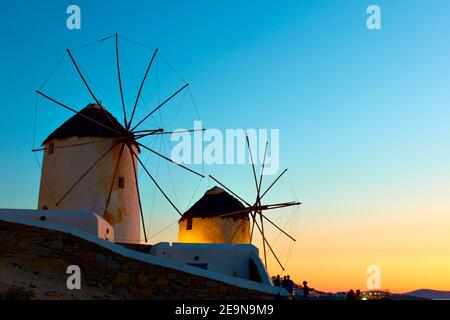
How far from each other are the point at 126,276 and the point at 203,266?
4.34 m

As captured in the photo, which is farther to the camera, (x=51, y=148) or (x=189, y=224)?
(x=189, y=224)

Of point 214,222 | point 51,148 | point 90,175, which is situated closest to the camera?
point 90,175

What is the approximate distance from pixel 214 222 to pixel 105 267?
607 inches

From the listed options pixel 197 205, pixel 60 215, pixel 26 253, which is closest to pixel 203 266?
pixel 60 215

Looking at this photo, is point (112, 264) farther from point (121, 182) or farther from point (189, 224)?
point (189, 224)

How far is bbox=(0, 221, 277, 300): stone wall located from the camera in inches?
503

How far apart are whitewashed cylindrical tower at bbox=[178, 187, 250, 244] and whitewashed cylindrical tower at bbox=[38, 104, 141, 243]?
22.3 ft

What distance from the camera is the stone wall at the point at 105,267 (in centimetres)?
1277

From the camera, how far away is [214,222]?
28.2m

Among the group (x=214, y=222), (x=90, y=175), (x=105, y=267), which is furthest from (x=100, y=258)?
(x=214, y=222)

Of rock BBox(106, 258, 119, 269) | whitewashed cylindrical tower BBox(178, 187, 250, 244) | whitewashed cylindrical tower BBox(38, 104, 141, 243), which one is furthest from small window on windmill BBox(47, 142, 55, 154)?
rock BBox(106, 258, 119, 269)

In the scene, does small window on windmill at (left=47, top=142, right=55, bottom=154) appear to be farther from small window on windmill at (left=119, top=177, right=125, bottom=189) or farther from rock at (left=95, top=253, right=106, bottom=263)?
rock at (left=95, top=253, right=106, bottom=263)
